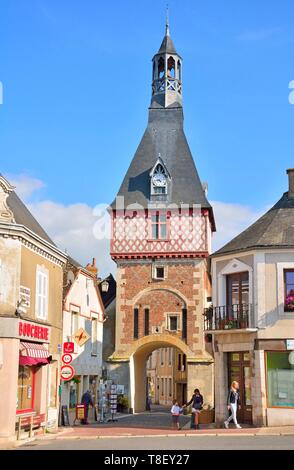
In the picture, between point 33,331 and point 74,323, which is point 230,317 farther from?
point 74,323

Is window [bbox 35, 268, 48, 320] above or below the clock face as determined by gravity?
below

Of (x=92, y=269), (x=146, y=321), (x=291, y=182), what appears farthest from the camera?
(x=146, y=321)

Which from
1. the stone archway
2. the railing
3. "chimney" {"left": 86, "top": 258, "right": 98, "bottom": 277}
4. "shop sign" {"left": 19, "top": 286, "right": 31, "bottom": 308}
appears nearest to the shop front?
"shop sign" {"left": 19, "top": 286, "right": 31, "bottom": 308}

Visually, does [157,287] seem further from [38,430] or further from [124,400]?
[38,430]

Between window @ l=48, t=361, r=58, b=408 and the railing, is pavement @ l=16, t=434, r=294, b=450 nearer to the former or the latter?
window @ l=48, t=361, r=58, b=408

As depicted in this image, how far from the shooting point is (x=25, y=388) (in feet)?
64.8

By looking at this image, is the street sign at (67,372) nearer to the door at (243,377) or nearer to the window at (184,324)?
the door at (243,377)

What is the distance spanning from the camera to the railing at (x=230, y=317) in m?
22.0

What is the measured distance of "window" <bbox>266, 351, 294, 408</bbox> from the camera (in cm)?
2114

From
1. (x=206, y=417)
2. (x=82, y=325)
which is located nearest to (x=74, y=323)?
A: (x=82, y=325)

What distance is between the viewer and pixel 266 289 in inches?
857

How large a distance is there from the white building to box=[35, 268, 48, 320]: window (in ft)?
13.2

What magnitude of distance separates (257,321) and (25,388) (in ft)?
24.8
